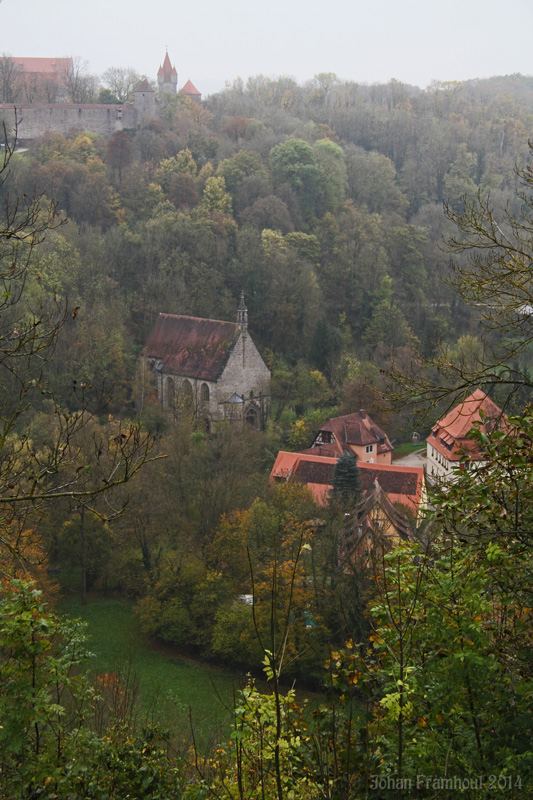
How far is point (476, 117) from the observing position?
257 feet

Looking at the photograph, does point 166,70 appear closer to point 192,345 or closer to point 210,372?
point 192,345

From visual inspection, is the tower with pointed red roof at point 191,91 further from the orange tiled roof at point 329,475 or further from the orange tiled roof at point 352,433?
the orange tiled roof at point 329,475

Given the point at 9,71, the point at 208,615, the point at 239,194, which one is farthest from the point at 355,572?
the point at 9,71

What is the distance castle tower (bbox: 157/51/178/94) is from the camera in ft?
241

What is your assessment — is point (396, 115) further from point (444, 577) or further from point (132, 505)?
point (444, 577)

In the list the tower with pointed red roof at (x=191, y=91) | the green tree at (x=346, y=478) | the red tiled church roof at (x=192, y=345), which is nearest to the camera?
the green tree at (x=346, y=478)

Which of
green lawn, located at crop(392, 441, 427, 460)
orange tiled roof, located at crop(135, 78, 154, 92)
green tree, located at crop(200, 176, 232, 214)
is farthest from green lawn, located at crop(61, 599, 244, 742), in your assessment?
orange tiled roof, located at crop(135, 78, 154, 92)

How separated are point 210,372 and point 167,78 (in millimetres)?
47809

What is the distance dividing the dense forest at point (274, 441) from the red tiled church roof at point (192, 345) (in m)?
1.67

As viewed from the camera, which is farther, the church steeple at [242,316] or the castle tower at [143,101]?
the castle tower at [143,101]

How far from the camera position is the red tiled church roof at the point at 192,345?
3741 centimetres

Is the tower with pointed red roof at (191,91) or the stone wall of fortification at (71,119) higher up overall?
the tower with pointed red roof at (191,91)

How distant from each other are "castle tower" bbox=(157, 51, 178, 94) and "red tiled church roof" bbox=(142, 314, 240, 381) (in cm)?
4156

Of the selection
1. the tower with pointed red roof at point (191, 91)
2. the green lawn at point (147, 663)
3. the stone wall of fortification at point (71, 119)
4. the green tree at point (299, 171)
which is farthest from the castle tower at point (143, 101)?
the green lawn at point (147, 663)
